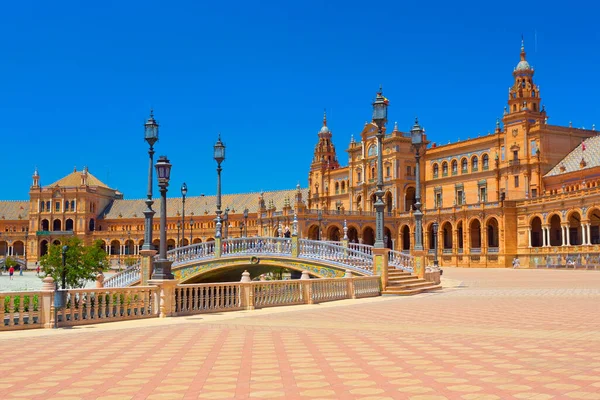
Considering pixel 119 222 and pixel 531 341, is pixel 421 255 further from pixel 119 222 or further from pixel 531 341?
pixel 119 222

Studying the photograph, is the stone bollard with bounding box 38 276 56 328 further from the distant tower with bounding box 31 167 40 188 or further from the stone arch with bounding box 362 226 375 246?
the distant tower with bounding box 31 167 40 188

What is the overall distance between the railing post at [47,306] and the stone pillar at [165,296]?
3.08m

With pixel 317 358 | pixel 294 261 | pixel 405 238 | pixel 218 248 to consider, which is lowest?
pixel 317 358

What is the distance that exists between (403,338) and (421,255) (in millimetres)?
16221

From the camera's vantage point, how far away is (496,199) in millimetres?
69188

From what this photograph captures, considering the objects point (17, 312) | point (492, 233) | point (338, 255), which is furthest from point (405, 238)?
point (17, 312)

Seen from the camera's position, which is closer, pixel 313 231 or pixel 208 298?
pixel 208 298

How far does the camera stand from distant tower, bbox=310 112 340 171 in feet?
316

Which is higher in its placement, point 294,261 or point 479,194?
point 479,194

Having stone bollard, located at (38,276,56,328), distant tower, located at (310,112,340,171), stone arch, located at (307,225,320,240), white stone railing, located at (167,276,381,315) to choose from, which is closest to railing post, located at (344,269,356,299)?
white stone railing, located at (167,276,381,315)

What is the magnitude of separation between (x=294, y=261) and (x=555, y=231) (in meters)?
39.8

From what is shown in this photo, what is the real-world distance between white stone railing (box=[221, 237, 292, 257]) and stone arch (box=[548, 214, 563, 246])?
37.6 m

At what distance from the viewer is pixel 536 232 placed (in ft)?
208

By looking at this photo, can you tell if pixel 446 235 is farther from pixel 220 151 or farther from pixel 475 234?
pixel 220 151
